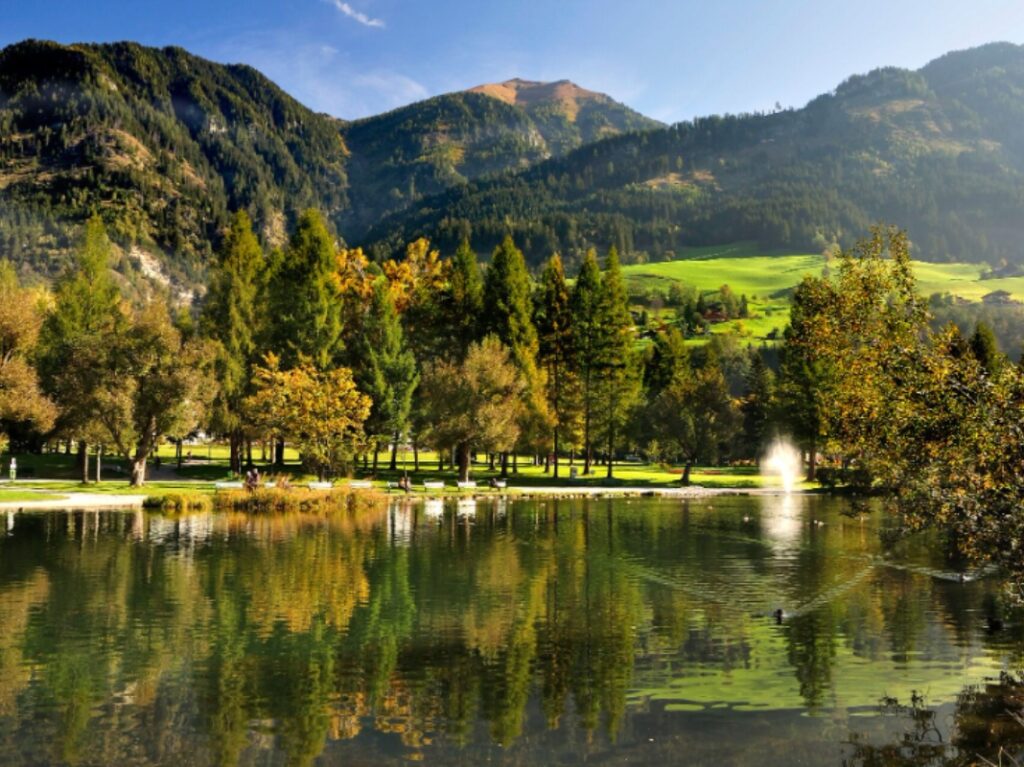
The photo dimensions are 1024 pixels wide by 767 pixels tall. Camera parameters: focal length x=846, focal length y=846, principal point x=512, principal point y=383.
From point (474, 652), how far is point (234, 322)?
57248 millimetres

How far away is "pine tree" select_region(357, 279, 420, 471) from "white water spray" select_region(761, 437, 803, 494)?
127 ft

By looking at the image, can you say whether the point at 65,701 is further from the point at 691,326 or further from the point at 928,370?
the point at 691,326

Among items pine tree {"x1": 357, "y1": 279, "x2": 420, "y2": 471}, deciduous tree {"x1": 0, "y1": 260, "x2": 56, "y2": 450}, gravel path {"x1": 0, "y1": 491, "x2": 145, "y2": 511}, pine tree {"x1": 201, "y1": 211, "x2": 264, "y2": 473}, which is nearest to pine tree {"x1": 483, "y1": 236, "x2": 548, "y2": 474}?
pine tree {"x1": 357, "y1": 279, "x2": 420, "y2": 471}

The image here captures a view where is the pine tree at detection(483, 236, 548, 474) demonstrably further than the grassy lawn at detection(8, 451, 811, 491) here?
Yes

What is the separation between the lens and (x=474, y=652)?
1728cm

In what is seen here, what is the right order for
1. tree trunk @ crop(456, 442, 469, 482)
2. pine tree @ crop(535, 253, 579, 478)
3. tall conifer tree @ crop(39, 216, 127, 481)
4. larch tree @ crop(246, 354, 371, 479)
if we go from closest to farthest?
tall conifer tree @ crop(39, 216, 127, 481)
larch tree @ crop(246, 354, 371, 479)
tree trunk @ crop(456, 442, 469, 482)
pine tree @ crop(535, 253, 579, 478)

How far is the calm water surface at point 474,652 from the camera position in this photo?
12359 millimetres

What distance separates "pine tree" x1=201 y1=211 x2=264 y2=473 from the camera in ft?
216

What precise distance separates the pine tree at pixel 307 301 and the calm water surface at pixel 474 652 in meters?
36.8

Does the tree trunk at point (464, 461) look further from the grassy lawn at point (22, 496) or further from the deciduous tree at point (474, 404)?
the grassy lawn at point (22, 496)

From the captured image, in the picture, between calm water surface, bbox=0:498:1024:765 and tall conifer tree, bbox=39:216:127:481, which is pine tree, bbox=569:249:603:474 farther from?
calm water surface, bbox=0:498:1024:765

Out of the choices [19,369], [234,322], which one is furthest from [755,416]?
[19,369]

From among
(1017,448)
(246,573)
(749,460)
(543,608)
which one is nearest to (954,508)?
(1017,448)

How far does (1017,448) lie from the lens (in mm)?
14047
